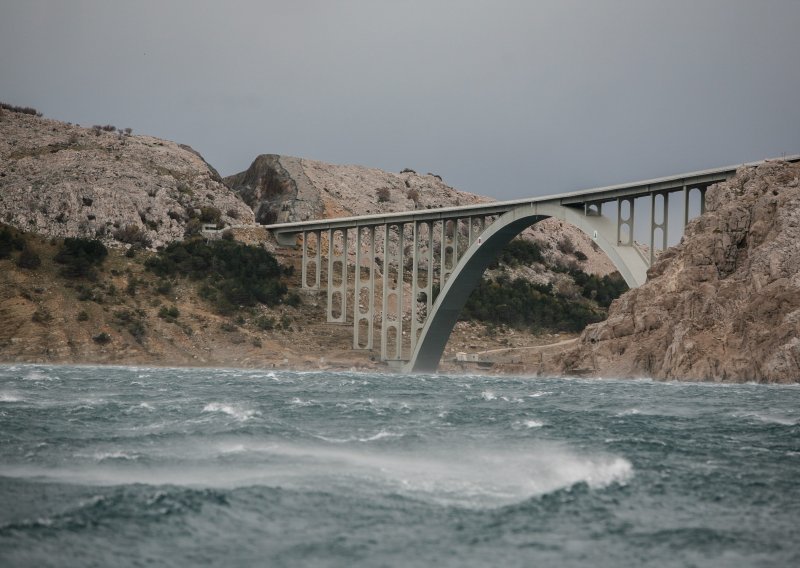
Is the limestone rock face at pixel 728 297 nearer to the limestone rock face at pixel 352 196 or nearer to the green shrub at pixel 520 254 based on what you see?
the limestone rock face at pixel 352 196

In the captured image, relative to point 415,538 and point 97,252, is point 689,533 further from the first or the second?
point 97,252

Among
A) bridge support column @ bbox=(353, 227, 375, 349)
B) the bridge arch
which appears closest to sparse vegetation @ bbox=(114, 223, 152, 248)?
bridge support column @ bbox=(353, 227, 375, 349)

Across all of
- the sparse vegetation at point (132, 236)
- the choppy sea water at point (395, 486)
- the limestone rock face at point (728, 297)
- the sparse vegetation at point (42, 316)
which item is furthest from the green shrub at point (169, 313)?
the choppy sea water at point (395, 486)

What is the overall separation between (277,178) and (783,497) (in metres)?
115

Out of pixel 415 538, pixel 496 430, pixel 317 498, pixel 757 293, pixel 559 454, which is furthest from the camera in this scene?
pixel 757 293

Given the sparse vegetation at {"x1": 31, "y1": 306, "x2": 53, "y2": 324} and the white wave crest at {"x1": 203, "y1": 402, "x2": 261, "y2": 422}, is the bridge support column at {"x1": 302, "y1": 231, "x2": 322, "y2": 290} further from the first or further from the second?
the white wave crest at {"x1": 203, "y1": 402, "x2": 261, "y2": 422}

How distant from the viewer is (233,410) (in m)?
36.3

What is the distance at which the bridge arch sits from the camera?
217ft

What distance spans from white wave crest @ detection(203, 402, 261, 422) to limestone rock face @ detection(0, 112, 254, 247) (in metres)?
71.5

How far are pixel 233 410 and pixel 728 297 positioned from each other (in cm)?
3466

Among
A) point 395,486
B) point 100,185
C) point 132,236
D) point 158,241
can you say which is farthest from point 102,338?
point 395,486

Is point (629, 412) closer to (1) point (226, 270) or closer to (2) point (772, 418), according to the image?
(2) point (772, 418)

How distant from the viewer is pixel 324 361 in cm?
9338

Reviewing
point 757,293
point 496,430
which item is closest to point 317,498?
point 496,430
